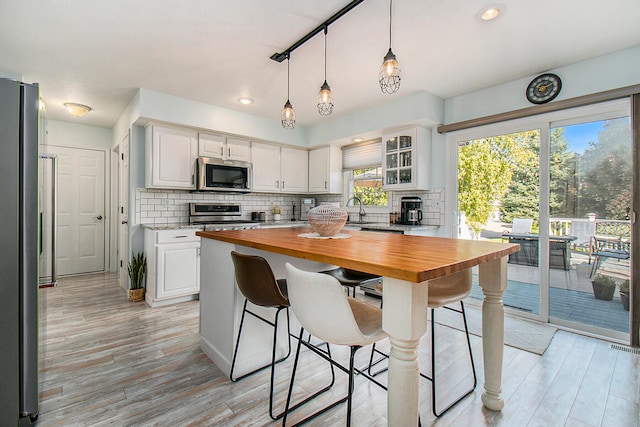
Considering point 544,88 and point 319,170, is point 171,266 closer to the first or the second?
point 319,170

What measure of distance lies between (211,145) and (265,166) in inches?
34.2

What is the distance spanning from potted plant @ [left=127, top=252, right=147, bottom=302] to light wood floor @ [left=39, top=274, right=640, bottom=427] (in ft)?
2.53

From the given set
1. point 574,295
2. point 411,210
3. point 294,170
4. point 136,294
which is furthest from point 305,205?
point 574,295

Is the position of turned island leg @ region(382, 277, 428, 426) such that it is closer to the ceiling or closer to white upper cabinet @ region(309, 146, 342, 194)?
the ceiling

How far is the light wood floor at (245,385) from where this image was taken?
5.34ft

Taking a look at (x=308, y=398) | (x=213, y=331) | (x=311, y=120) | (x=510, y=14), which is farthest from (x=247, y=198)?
(x=510, y=14)

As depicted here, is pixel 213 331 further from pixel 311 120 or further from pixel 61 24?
pixel 311 120

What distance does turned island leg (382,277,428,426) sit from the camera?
3.24 feet

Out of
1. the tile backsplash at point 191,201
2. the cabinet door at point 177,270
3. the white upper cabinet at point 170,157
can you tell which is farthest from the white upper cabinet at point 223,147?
the cabinet door at point 177,270

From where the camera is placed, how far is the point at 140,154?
12.5 feet

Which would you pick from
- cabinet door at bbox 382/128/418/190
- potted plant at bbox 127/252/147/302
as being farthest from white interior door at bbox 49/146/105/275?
cabinet door at bbox 382/128/418/190

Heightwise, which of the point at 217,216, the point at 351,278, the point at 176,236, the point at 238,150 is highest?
the point at 238,150

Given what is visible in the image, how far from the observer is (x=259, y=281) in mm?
1590

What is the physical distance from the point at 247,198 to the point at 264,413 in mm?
3571
